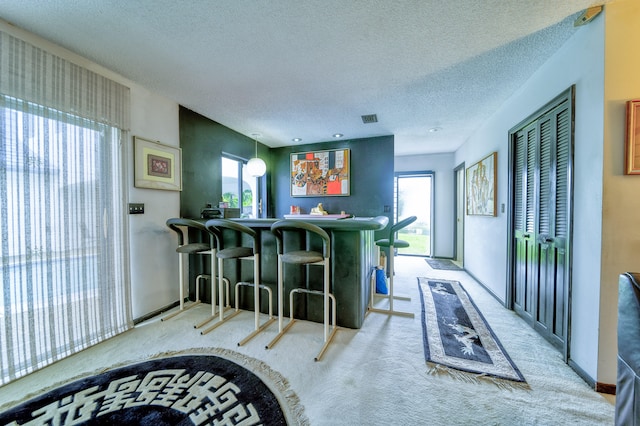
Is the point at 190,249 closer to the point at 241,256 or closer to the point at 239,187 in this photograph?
the point at 241,256

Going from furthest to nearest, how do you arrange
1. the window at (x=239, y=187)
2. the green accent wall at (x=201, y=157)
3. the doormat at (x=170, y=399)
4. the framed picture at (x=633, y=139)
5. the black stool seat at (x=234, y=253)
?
the window at (x=239, y=187)
the green accent wall at (x=201, y=157)
the black stool seat at (x=234, y=253)
the framed picture at (x=633, y=139)
the doormat at (x=170, y=399)

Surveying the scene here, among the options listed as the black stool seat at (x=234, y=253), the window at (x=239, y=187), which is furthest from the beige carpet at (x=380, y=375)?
the window at (x=239, y=187)

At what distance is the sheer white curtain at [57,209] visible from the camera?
1.56 meters

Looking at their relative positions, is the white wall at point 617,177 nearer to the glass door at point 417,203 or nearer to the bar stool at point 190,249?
the bar stool at point 190,249

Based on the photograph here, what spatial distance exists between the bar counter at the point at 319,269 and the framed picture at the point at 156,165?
93cm

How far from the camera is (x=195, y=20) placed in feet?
4.99

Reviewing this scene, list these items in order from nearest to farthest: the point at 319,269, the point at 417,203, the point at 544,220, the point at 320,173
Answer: the point at 544,220 < the point at 319,269 < the point at 320,173 < the point at 417,203

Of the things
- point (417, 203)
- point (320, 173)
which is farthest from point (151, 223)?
point (417, 203)

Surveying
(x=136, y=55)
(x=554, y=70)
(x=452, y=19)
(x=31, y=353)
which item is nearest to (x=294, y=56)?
(x=452, y=19)

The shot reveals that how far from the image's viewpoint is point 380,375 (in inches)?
62.8

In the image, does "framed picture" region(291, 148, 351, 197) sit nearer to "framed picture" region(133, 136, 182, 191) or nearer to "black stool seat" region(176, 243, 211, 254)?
"framed picture" region(133, 136, 182, 191)

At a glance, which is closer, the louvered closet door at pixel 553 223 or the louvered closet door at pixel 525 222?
the louvered closet door at pixel 553 223

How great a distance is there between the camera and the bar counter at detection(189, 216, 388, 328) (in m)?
2.20

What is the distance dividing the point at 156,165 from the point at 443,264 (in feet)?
17.6
